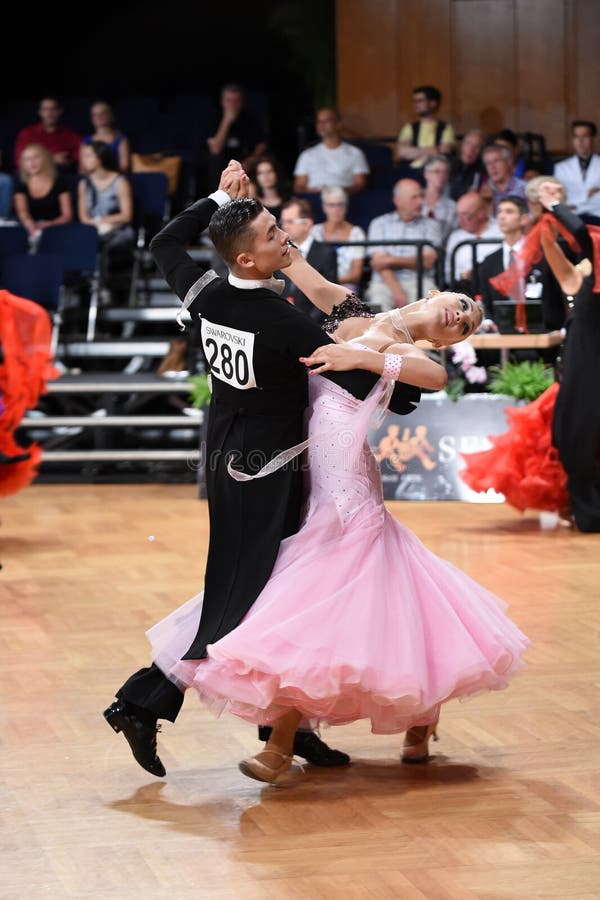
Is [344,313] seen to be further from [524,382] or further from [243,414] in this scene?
[524,382]

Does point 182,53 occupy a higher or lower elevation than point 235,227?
higher

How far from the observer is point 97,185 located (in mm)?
9906

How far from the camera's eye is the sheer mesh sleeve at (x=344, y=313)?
10.6 ft

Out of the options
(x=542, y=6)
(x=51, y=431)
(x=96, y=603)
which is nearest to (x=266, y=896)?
(x=96, y=603)

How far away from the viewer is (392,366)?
9.80ft

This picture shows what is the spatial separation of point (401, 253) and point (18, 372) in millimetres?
3423

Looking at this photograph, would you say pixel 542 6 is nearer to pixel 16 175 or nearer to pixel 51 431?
pixel 16 175

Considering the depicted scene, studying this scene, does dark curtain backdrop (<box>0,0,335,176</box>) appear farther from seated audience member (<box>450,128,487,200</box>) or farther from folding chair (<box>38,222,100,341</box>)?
folding chair (<box>38,222,100,341</box>)

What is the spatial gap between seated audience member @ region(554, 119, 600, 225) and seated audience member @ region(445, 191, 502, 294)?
99 cm

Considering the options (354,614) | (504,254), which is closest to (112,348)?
(504,254)

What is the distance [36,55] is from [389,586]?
9.87 metres

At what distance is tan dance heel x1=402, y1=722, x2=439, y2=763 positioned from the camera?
329 centimetres

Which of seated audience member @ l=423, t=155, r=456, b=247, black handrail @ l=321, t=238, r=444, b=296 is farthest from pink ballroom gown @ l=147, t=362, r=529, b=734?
seated audience member @ l=423, t=155, r=456, b=247

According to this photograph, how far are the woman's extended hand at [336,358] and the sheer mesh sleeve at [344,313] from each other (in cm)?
24
